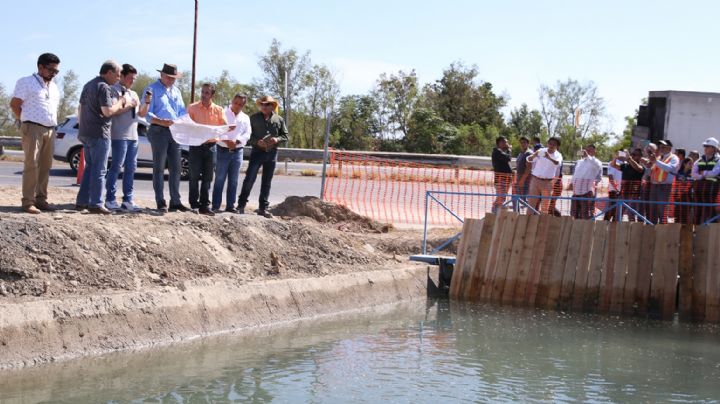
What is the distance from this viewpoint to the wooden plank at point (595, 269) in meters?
12.4

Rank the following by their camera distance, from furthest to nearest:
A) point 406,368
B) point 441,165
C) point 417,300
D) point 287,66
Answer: point 287,66, point 441,165, point 417,300, point 406,368

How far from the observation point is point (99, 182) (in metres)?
10.7

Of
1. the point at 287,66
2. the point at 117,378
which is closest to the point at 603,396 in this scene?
the point at 117,378

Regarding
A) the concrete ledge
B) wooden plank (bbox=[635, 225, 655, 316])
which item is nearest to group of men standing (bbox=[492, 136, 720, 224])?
wooden plank (bbox=[635, 225, 655, 316])

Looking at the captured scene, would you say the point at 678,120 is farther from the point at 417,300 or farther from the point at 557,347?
the point at 557,347

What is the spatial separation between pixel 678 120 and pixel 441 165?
1452 cm

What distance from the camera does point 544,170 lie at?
15789mm

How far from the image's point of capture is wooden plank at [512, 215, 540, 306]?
1265cm

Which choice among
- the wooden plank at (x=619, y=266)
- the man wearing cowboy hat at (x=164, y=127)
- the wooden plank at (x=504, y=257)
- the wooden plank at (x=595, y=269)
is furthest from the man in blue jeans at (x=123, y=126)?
the wooden plank at (x=619, y=266)

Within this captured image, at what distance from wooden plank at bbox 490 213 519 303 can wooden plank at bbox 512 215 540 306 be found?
0.18 meters

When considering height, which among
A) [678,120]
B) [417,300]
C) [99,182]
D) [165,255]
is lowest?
[417,300]

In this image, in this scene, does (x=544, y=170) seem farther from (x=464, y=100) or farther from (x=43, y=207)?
(x=464, y=100)

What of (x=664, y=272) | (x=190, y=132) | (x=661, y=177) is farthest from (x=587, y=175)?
(x=190, y=132)

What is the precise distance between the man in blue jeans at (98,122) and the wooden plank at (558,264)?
5964 millimetres
